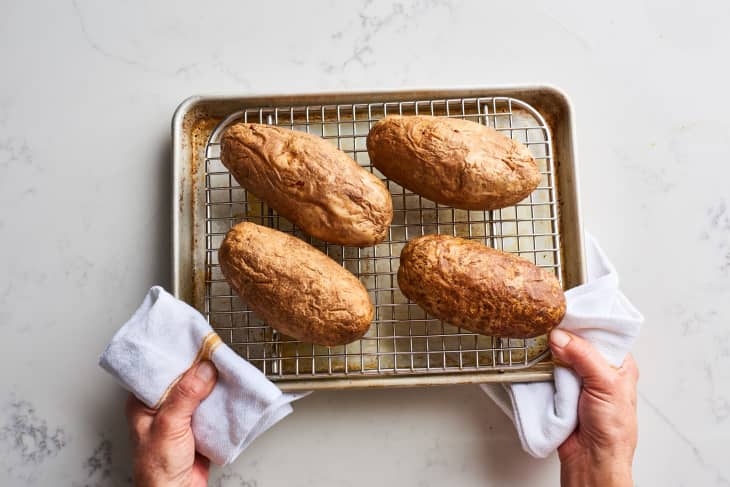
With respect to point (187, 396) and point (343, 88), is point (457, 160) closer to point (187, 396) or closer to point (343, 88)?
point (343, 88)

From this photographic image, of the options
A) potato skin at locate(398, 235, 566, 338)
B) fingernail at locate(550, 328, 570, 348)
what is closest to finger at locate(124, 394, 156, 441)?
potato skin at locate(398, 235, 566, 338)

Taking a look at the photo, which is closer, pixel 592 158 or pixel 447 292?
pixel 447 292

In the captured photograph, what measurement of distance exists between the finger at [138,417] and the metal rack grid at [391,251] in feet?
0.81

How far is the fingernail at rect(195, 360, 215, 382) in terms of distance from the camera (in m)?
1.31

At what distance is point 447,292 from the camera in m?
1.24

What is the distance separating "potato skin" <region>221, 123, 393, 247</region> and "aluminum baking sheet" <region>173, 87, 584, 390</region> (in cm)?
14

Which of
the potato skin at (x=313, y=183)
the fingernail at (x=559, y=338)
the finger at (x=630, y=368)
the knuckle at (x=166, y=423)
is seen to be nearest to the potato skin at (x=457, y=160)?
the potato skin at (x=313, y=183)

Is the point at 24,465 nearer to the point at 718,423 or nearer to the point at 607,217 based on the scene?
the point at 607,217

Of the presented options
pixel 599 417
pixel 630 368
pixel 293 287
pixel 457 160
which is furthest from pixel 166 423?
pixel 630 368

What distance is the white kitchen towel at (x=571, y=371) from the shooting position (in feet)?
4.32

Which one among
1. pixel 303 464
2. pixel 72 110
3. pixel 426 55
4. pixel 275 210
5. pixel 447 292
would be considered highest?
pixel 426 55

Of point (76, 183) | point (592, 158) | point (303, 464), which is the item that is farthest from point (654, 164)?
point (76, 183)

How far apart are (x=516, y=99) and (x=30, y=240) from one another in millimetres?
1335

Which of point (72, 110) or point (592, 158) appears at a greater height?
point (72, 110)
